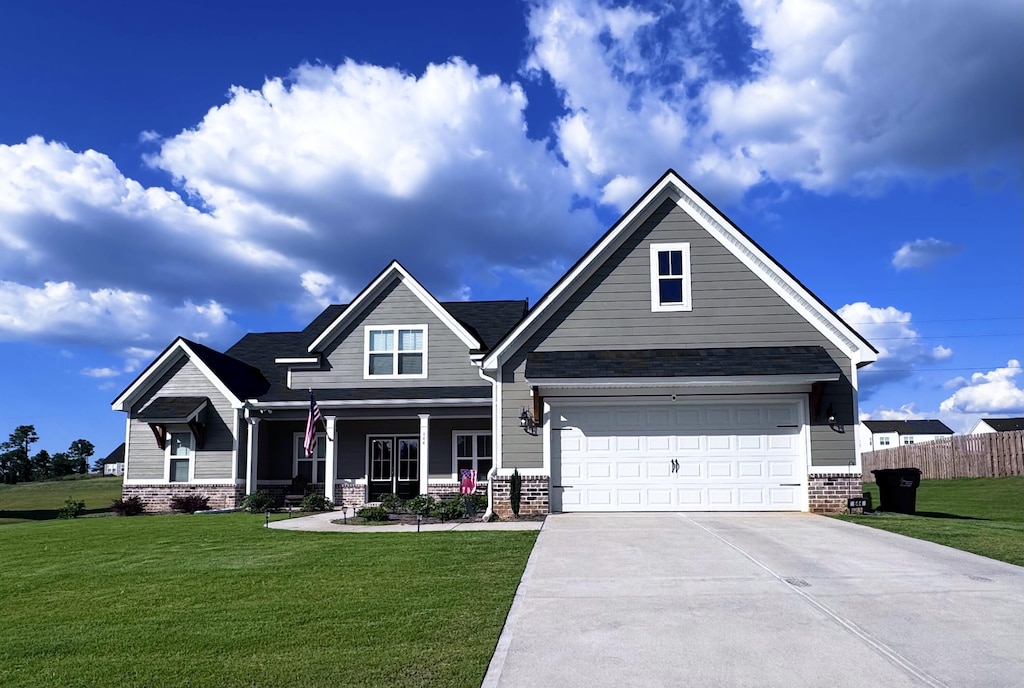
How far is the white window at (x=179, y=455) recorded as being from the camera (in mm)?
23781

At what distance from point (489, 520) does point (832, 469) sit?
6936 millimetres

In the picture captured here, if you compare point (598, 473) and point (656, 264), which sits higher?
point (656, 264)

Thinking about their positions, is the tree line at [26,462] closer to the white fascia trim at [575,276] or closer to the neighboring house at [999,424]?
the white fascia trim at [575,276]

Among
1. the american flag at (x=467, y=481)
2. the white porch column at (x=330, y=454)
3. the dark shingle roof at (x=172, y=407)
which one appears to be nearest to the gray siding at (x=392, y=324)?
the white porch column at (x=330, y=454)

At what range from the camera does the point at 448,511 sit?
53.7 ft

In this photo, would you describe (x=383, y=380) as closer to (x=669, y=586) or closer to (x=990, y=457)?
(x=669, y=586)

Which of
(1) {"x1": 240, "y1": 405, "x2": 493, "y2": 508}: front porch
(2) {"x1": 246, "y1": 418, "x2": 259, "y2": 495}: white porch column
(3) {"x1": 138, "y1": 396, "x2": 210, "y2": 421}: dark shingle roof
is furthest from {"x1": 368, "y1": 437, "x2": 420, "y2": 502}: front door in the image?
(3) {"x1": 138, "y1": 396, "x2": 210, "y2": 421}: dark shingle roof

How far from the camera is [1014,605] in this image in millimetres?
7613

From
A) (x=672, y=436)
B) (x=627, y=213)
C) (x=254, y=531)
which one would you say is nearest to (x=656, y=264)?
(x=627, y=213)

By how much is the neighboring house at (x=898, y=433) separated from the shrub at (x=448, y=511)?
77194 millimetres

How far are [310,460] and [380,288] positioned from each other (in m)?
5.70

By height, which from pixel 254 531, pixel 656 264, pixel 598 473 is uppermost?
pixel 656 264

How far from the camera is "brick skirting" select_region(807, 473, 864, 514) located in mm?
15992

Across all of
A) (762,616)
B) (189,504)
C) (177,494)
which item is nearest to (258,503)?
(189,504)
